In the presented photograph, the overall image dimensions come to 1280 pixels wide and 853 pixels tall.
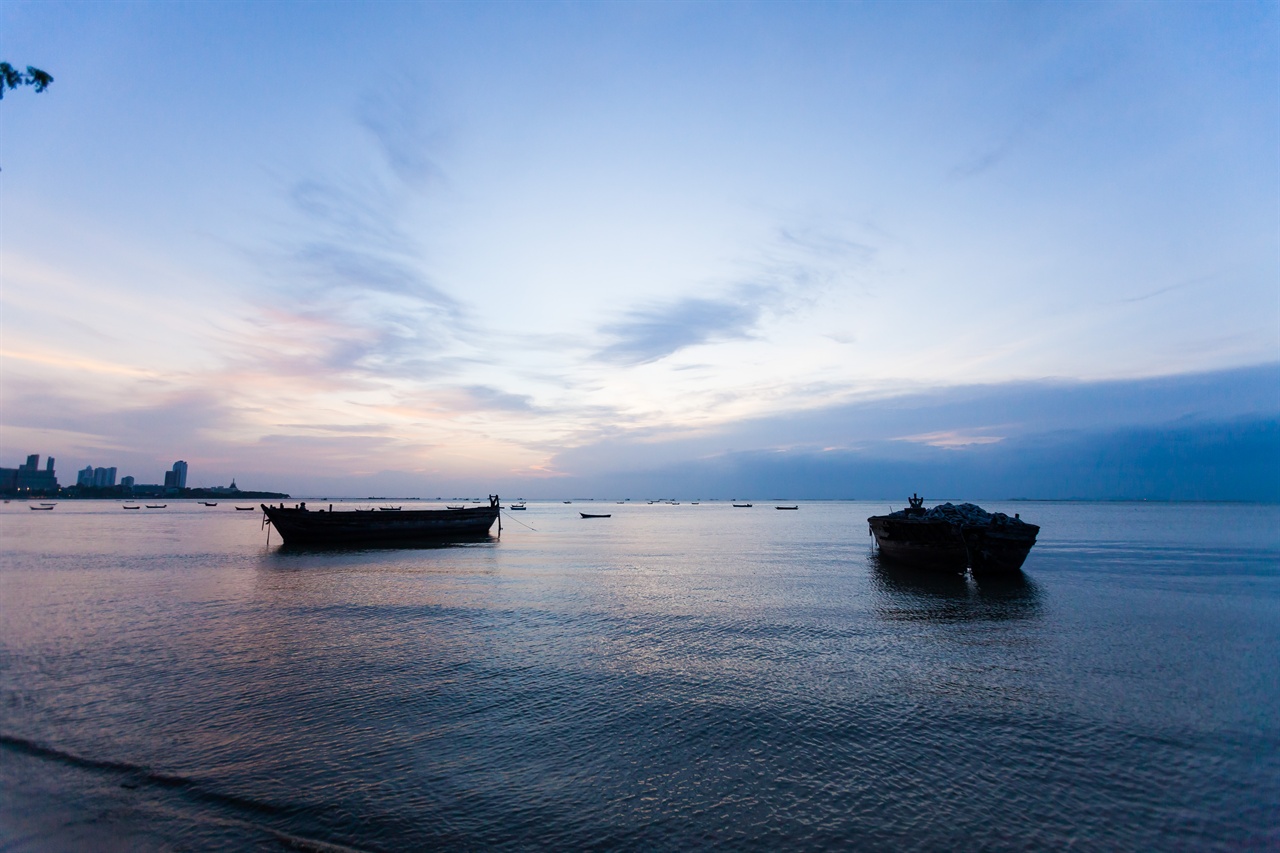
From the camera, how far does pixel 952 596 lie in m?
27.1

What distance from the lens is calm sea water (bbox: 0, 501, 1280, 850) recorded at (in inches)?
299

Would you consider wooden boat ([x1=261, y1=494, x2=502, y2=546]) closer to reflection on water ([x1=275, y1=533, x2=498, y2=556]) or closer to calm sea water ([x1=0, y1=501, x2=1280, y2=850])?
reflection on water ([x1=275, y1=533, x2=498, y2=556])

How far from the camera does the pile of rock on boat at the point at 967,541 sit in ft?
107

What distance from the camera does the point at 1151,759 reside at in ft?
31.9

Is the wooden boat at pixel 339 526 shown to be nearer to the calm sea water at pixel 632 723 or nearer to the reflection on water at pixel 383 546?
→ the reflection on water at pixel 383 546

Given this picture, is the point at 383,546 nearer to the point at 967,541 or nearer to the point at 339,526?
the point at 339,526

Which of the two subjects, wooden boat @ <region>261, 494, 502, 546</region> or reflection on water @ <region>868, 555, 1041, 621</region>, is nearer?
→ reflection on water @ <region>868, 555, 1041, 621</region>

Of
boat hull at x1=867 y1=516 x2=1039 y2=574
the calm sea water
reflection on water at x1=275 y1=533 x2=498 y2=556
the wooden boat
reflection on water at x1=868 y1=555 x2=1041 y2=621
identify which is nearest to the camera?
the calm sea water

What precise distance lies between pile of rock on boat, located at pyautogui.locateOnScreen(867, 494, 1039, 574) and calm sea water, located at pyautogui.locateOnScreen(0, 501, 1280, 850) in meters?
7.57

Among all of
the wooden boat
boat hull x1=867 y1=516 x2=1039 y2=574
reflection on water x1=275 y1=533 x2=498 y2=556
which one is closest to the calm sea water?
boat hull x1=867 y1=516 x2=1039 y2=574

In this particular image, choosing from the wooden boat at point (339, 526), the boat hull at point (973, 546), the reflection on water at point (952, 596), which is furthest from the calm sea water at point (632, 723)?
the wooden boat at point (339, 526)

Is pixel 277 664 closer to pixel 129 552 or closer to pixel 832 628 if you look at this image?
pixel 832 628

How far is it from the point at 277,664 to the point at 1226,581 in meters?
44.0

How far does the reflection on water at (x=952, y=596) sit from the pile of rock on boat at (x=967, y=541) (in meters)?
0.77
